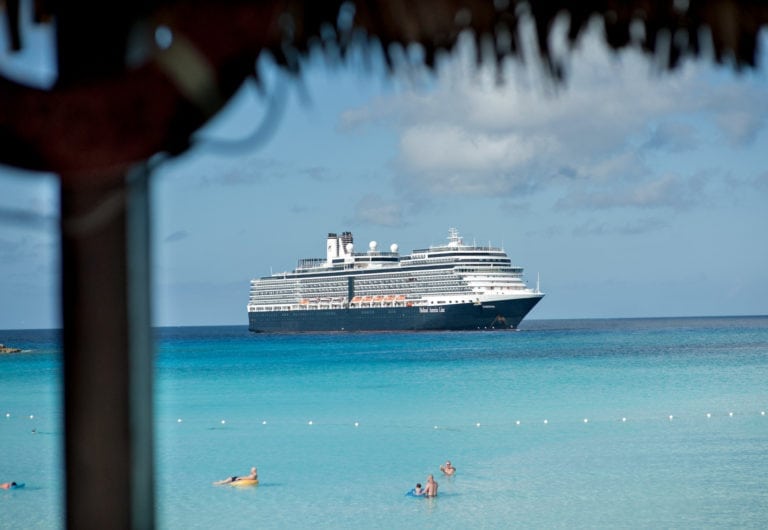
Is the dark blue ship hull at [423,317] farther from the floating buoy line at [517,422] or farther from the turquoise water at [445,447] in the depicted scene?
the floating buoy line at [517,422]

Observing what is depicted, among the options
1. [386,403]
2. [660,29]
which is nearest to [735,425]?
[386,403]

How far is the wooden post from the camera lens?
1653 mm

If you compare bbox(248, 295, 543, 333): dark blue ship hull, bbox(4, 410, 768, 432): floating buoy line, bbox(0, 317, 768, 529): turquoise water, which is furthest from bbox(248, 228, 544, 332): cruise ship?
bbox(4, 410, 768, 432): floating buoy line

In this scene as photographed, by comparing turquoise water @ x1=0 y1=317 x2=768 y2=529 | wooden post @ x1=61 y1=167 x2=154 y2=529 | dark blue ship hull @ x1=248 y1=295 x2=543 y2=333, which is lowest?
turquoise water @ x1=0 y1=317 x2=768 y2=529

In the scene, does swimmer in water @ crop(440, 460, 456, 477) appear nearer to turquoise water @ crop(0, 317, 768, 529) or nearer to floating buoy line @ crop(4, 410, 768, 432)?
turquoise water @ crop(0, 317, 768, 529)

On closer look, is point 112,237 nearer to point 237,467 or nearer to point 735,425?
point 237,467

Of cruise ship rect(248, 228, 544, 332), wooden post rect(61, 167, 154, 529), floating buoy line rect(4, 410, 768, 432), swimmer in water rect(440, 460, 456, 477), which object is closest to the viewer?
wooden post rect(61, 167, 154, 529)

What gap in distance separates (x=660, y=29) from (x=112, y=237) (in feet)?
2.91

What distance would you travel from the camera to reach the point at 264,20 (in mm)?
1493

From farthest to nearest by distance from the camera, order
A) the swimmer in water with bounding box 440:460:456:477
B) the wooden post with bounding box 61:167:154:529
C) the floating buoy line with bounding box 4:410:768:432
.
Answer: the floating buoy line with bounding box 4:410:768:432 → the swimmer in water with bounding box 440:460:456:477 → the wooden post with bounding box 61:167:154:529

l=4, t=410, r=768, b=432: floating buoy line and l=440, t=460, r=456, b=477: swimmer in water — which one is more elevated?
l=4, t=410, r=768, b=432: floating buoy line

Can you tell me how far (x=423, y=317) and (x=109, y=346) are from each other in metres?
66.6

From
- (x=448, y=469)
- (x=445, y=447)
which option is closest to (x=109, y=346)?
(x=448, y=469)

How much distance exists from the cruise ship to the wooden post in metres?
64.0
